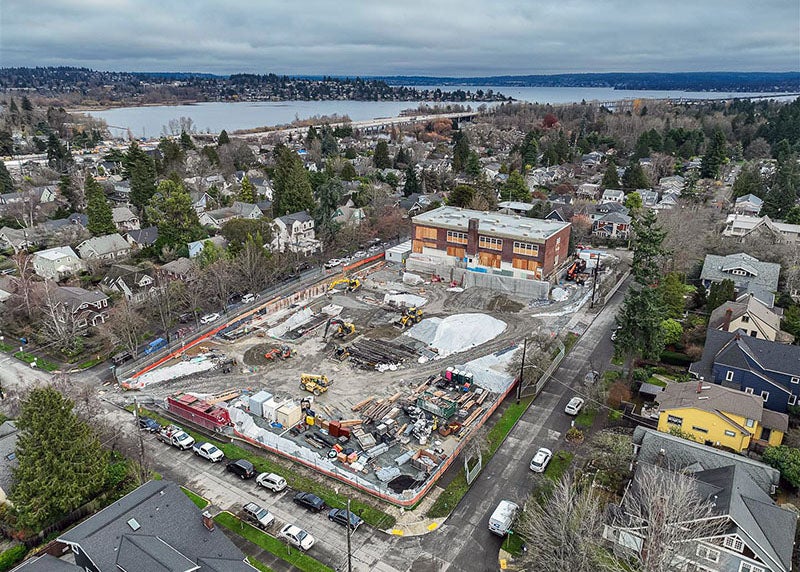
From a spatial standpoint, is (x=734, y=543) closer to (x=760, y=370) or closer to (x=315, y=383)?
(x=760, y=370)

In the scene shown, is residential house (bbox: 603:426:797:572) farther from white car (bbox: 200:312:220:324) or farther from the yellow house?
white car (bbox: 200:312:220:324)

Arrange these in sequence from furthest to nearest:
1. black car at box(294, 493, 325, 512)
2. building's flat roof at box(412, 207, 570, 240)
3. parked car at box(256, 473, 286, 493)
A: building's flat roof at box(412, 207, 570, 240)
parked car at box(256, 473, 286, 493)
black car at box(294, 493, 325, 512)

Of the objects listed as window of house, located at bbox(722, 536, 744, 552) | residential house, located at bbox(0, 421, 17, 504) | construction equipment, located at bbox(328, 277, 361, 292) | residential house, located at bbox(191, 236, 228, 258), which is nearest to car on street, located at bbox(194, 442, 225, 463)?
residential house, located at bbox(0, 421, 17, 504)

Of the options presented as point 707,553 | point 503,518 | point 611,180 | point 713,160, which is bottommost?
point 503,518

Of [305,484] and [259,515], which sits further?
[305,484]

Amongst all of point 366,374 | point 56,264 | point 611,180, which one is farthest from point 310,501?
point 611,180

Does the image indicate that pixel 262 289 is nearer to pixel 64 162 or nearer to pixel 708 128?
pixel 64 162
